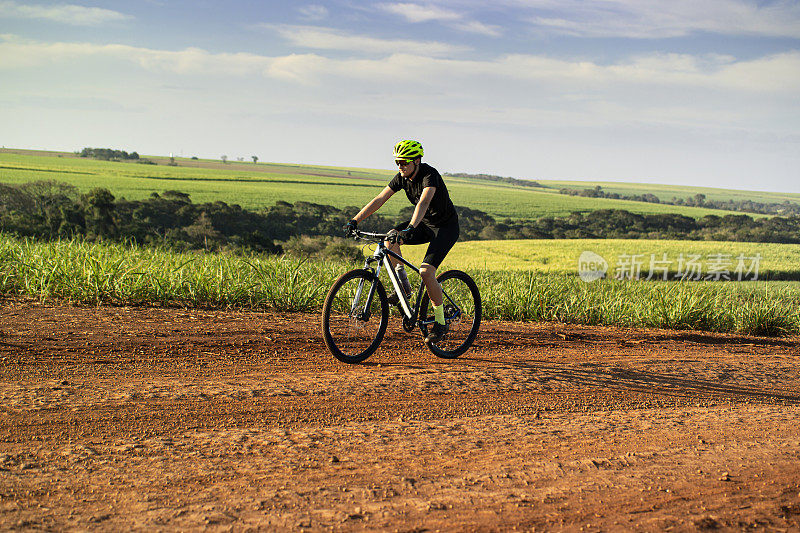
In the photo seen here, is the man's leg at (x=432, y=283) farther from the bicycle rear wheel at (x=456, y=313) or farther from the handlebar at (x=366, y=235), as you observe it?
the handlebar at (x=366, y=235)

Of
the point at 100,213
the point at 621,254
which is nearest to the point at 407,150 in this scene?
the point at 100,213

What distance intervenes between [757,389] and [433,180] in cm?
383

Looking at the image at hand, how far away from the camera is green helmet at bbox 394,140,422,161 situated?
5898 mm

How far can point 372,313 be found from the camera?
6.32 meters

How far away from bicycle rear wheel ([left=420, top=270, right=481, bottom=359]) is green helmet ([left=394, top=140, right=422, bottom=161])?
1393 millimetres

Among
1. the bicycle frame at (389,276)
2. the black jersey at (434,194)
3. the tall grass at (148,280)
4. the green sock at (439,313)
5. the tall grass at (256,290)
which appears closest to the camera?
the black jersey at (434,194)

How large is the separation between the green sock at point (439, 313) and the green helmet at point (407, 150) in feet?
5.27

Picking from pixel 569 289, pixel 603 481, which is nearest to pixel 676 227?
pixel 569 289

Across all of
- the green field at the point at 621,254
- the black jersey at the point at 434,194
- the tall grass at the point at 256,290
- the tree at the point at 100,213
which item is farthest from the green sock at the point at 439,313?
the tree at the point at 100,213

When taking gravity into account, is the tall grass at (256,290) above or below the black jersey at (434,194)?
below

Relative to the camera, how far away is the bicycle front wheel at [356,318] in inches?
240

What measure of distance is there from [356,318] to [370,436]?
207 centimetres

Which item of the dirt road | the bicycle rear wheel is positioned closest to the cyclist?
the bicycle rear wheel

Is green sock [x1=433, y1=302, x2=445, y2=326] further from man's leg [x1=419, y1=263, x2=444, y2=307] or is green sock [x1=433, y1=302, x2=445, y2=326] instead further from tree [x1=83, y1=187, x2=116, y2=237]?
tree [x1=83, y1=187, x2=116, y2=237]
